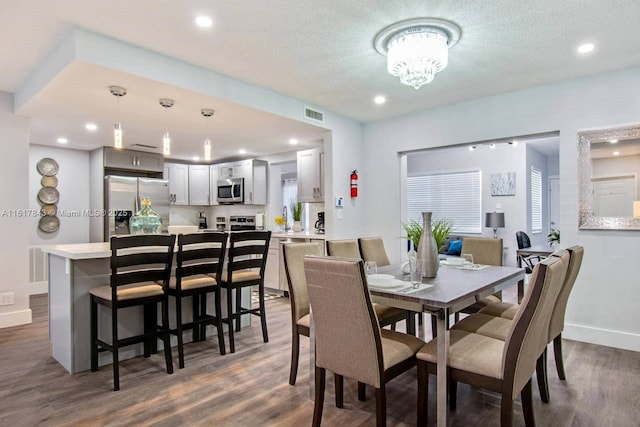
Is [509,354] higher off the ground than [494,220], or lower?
lower

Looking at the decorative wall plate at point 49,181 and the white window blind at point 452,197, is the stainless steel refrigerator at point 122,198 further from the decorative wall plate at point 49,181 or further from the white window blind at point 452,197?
the white window blind at point 452,197

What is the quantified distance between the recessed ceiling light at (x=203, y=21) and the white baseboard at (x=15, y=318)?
3.74 metres

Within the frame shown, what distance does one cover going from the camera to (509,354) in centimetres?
167

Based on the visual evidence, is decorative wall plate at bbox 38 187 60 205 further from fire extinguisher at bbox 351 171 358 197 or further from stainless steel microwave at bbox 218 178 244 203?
fire extinguisher at bbox 351 171 358 197

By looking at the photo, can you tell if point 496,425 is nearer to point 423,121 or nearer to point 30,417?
point 30,417

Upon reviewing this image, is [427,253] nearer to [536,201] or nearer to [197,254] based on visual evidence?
[197,254]

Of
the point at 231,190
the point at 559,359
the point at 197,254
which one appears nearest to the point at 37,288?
the point at 231,190

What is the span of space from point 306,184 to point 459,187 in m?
Answer: 3.78

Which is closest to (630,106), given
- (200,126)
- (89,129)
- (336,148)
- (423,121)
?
(423,121)

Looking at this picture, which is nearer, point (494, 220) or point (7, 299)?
point (7, 299)

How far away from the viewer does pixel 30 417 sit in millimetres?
2217

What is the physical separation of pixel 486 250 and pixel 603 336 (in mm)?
1379

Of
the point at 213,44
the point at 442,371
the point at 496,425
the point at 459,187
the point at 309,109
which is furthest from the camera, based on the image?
the point at 459,187

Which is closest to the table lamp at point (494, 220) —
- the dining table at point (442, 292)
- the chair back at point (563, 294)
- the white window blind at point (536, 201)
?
the white window blind at point (536, 201)
